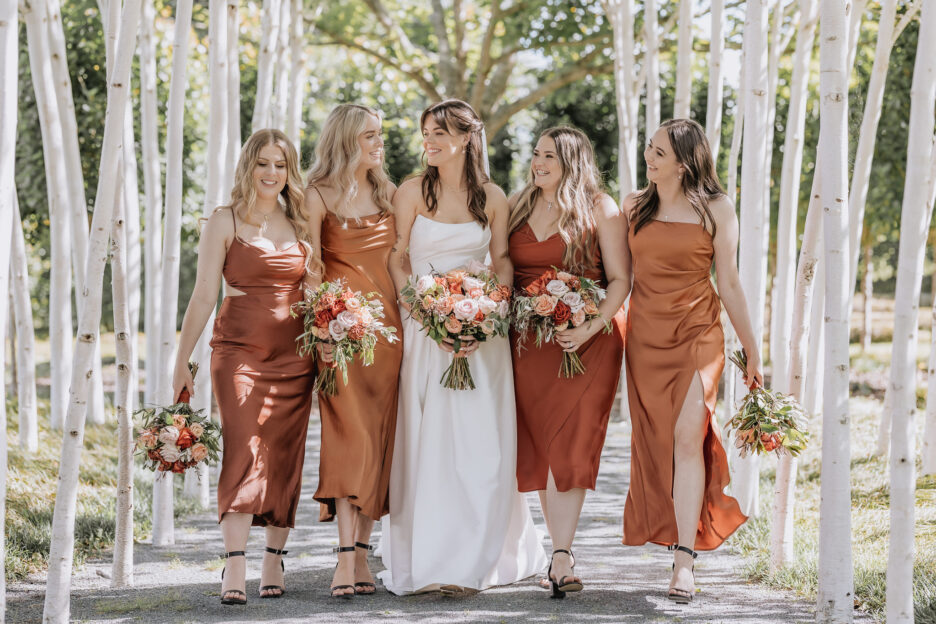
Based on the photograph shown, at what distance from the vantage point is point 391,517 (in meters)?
5.05

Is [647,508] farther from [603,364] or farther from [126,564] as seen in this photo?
[126,564]

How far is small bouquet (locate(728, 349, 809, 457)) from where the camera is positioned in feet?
14.9

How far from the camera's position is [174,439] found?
174 inches

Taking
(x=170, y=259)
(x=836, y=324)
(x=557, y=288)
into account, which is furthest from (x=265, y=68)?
(x=836, y=324)

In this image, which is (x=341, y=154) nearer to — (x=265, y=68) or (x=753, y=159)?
(x=753, y=159)

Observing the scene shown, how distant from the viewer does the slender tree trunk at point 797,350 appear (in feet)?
15.6

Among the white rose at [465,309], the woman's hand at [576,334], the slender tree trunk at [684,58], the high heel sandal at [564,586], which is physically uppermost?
the slender tree trunk at [684,58]

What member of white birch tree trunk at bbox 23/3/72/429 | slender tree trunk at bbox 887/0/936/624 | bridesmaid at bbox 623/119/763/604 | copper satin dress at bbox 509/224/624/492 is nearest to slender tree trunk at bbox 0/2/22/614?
white birch tree trunk at bbox 23/3/72/429

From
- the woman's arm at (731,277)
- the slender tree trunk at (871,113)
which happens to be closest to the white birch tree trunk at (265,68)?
the woman's arm at (731,277)

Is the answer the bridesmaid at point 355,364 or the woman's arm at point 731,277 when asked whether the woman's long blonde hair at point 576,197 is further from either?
the bridesmaid at point 355,364

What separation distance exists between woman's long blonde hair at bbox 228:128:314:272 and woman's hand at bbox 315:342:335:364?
1.34 feet

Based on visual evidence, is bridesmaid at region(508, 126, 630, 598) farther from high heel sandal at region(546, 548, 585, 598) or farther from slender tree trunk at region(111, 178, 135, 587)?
slender tree trunk at region(111, 178, 135, 587)

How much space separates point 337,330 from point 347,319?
7 centimetres

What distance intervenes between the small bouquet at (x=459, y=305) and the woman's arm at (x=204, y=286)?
902 millimetres
